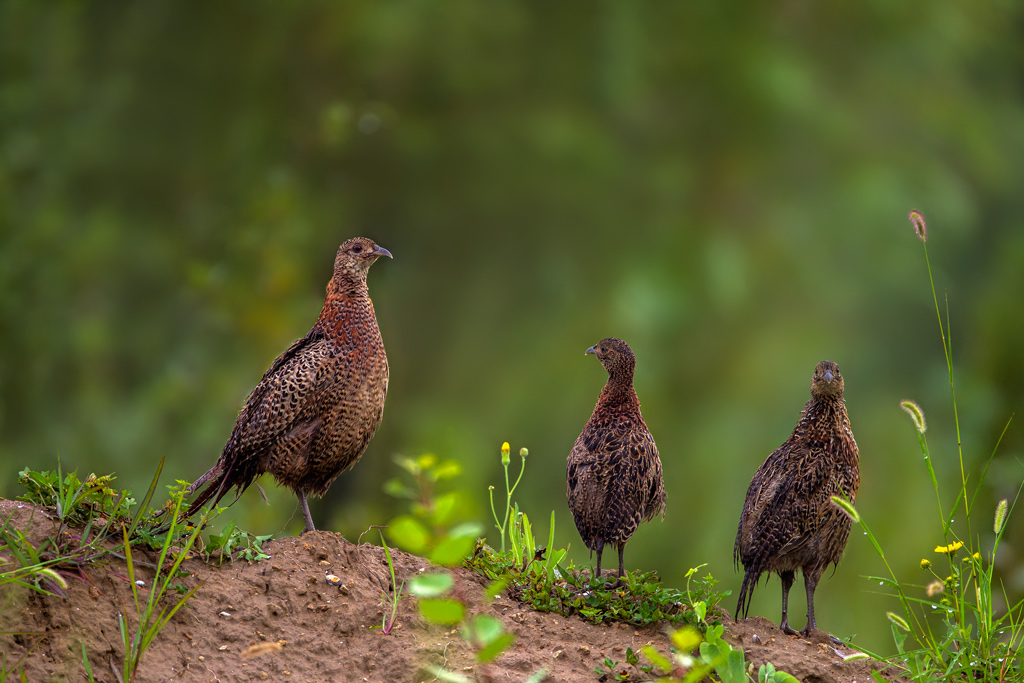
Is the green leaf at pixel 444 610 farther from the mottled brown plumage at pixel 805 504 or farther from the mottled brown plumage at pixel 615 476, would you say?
the mottled brown plumage at pixel 805 504

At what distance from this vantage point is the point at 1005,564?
5.79 m

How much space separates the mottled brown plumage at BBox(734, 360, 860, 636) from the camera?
4.41m

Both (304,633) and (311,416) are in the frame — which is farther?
(311,416)

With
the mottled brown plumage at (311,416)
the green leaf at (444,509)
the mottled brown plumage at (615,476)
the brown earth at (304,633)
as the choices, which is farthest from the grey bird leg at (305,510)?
the green leaf at (444,509)

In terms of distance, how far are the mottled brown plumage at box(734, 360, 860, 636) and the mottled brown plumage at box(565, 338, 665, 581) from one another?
0.44 meters

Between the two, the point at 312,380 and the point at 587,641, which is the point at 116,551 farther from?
the point at 587,641

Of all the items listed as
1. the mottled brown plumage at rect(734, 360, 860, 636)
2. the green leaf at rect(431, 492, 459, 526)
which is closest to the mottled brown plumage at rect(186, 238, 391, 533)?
the mottled brown plumage at rect(734, 360, 860, 636)

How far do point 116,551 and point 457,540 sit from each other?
2.50 metres

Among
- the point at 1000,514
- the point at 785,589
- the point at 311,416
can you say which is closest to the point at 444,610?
the point at 1000,514

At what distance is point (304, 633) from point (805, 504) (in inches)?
85.0

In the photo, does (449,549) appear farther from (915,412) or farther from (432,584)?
(915,412)

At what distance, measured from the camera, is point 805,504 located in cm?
443

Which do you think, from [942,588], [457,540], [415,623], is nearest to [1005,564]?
[942,588]

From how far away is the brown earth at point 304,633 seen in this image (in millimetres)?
3248
